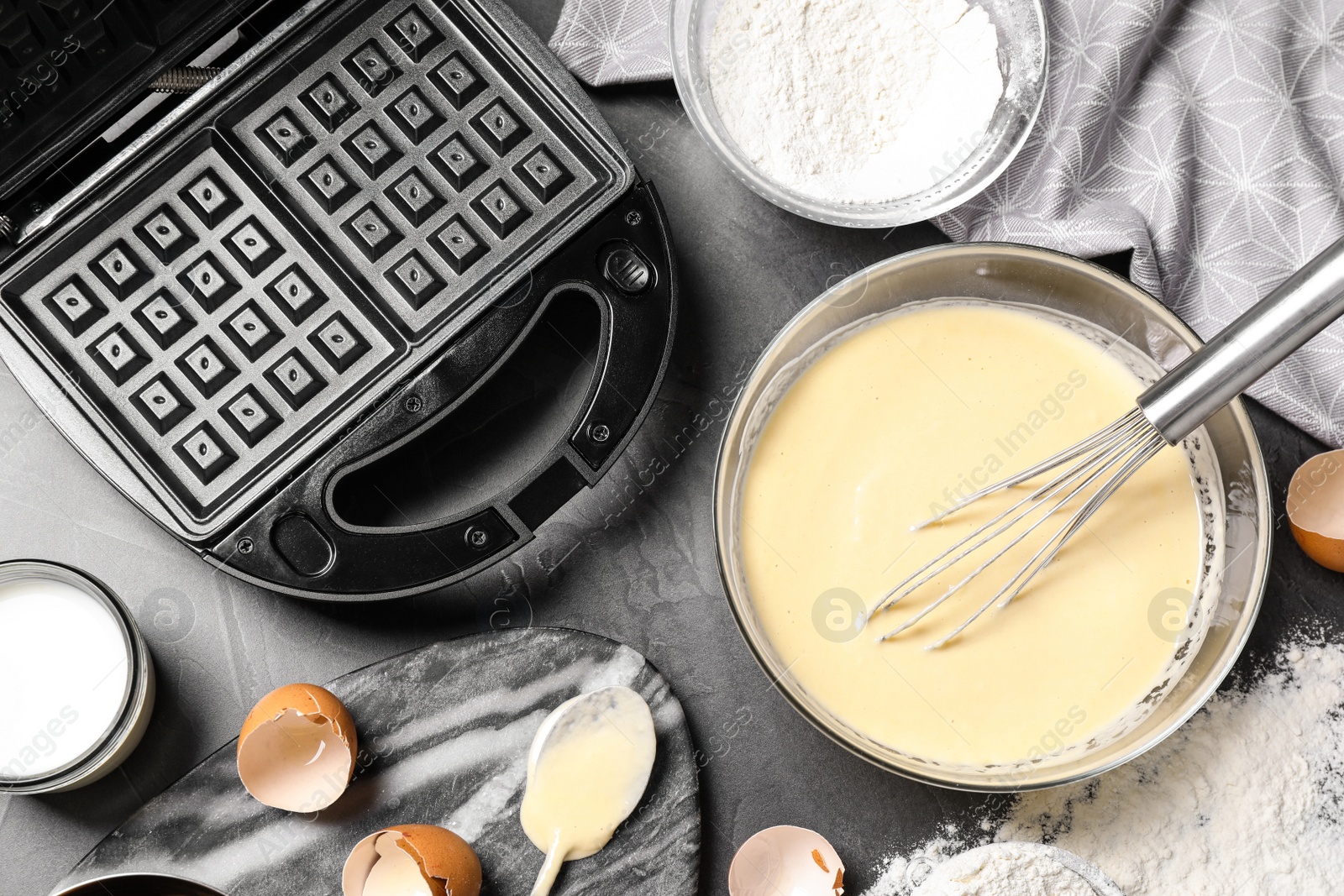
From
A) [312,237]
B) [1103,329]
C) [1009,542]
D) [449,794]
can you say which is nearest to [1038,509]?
[1009,542]

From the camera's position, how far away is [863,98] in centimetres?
92

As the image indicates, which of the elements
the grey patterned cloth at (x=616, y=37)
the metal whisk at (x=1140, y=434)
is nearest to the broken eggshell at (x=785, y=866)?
the metal whisk at (x=1140, y=434)

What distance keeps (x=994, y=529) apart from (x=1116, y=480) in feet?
0.34

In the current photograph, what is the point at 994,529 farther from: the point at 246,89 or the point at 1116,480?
the point at 246,89

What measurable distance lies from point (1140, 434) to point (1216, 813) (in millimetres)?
356

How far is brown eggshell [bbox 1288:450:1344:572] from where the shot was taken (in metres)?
0.90

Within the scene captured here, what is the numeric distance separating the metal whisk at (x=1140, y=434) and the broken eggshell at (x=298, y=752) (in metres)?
0.47

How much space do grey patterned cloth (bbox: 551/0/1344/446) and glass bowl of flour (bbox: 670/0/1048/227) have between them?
5cm

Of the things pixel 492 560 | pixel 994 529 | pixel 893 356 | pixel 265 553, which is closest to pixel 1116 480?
pixel 994 529

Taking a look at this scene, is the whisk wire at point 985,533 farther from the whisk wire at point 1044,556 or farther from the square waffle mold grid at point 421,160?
the square waffle mold grid at point 421,160

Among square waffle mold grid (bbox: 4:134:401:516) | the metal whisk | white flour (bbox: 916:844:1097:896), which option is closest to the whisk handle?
the metal whisk

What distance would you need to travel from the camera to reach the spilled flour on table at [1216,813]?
88 centimetres

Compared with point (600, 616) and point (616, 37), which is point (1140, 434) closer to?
point (600, 616)

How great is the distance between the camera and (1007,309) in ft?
2.99
